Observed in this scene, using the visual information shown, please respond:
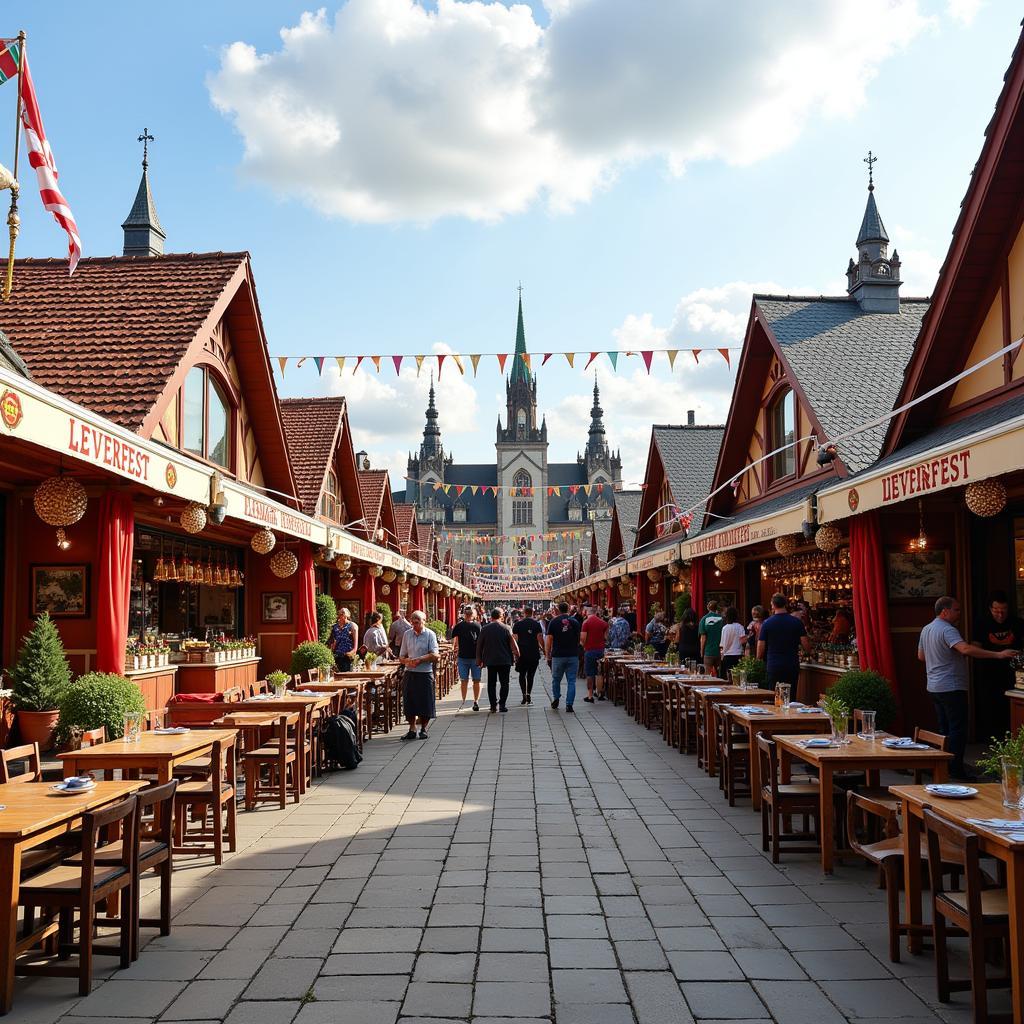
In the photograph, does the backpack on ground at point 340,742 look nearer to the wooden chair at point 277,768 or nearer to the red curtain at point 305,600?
the wooden chair at point 277,768

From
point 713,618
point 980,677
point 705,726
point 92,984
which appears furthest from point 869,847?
point 713,618

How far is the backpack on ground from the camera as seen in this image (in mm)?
10094

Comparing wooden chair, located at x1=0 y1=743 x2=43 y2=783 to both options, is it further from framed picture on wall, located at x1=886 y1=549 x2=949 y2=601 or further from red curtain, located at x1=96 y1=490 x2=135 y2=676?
framed picture on wall, located at x1=886 y1=549 x2=949 y2=601

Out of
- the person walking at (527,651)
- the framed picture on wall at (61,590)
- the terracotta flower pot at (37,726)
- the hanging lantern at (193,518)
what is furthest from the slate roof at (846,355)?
the terracotta flower pot at (37,726)

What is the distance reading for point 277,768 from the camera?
854cm

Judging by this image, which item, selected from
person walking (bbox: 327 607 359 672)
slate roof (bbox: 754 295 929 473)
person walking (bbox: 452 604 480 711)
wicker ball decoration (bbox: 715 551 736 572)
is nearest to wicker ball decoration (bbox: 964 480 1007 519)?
slate roof (bbox: 754 295 929 473)

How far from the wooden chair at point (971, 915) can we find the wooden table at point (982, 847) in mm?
96

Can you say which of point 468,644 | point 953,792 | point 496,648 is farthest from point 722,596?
point 953,792

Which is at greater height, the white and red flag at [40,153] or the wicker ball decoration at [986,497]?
the white and red flag at [40,153]

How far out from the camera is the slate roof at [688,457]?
2283cm

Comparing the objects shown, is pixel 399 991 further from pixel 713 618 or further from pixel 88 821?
pixel 713 618

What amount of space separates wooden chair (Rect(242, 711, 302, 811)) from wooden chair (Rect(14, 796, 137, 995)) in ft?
10.9

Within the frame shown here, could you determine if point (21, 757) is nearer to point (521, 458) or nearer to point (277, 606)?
point (277, 606)

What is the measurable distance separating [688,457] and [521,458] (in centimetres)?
9037
